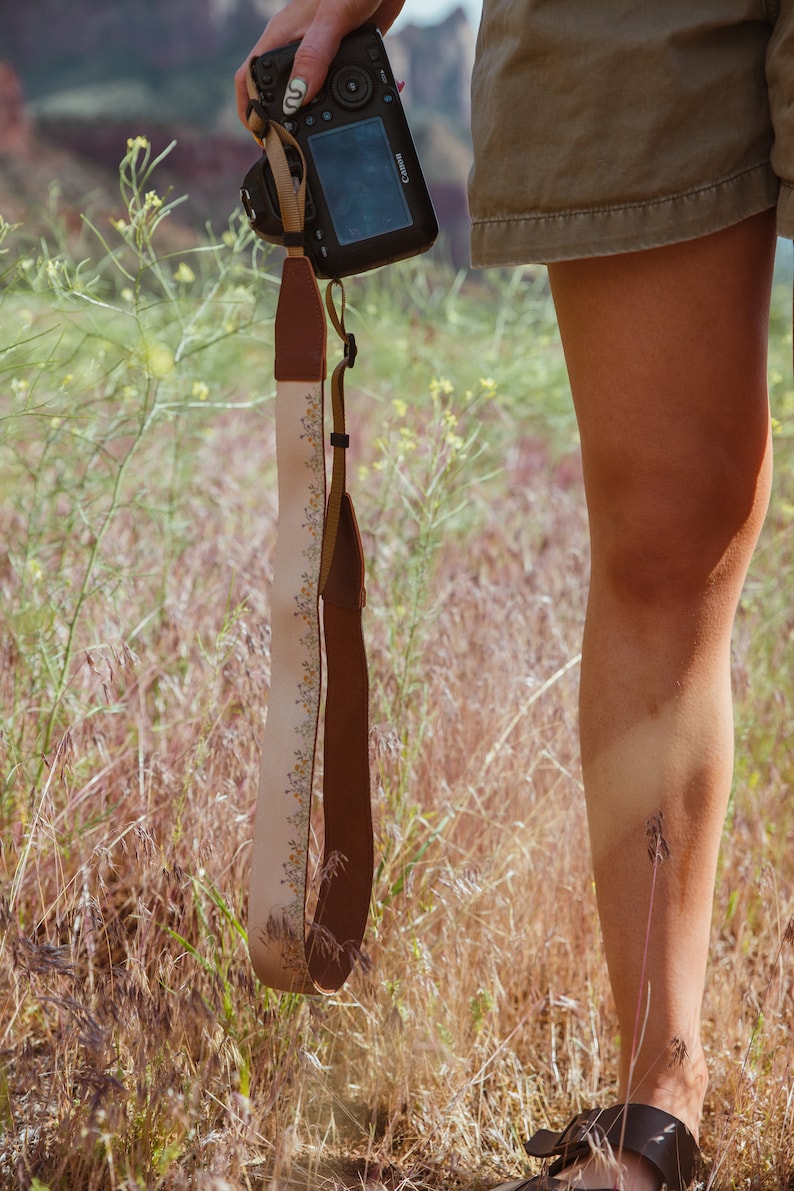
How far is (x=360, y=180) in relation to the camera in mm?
1074

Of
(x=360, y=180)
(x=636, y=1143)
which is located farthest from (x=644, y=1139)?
(x=360, y=180)

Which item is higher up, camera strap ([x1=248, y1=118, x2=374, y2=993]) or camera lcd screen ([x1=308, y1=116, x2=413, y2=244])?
camera lcd screen ([x1=308, y1=116, x2=413, y2=244])

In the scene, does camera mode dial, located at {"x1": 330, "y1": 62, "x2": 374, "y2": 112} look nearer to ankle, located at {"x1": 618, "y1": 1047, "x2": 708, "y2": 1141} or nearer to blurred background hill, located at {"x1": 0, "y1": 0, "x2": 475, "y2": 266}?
ankle, located at {"x1": 618, "y1": 1047, "x2": 708, "y2": 1141}

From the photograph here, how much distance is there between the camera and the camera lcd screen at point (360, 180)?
106 cm

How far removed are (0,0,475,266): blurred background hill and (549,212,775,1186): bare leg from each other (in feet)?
77.2

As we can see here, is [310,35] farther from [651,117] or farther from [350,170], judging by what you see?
[651,117]

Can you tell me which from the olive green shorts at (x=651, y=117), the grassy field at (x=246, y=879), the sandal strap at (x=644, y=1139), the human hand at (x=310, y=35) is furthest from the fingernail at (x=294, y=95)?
the sandal strap at (x=644, y=1139)

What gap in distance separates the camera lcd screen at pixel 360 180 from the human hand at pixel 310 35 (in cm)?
5

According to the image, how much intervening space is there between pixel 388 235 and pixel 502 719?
0.82 meters

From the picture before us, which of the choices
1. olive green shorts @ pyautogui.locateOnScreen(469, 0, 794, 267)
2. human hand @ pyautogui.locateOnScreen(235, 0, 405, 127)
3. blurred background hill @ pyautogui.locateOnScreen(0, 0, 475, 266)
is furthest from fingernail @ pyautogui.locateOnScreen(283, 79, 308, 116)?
blurred background hill @ pyautogui.locateOnScreen(0, 0, 475, 266)

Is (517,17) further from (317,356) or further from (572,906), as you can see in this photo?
(572,906)

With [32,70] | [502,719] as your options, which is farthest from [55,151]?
[502,719]

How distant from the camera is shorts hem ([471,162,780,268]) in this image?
90 centimetres

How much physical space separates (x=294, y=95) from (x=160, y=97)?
47525mm
